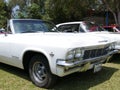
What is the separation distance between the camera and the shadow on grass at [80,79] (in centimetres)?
529

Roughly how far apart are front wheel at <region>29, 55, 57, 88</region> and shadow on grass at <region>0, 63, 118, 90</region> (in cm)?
27

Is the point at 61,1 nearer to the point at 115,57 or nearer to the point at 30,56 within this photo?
the point at 115,57

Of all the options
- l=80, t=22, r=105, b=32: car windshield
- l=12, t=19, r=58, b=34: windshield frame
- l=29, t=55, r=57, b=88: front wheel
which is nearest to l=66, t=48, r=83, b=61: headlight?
l=29, t=55, r=57, b=88: front wheel

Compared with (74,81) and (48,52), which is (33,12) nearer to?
(74,81)

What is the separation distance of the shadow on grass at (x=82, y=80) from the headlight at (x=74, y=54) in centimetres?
91

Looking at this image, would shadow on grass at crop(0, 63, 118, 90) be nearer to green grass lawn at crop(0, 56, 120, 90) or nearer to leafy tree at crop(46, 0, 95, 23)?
green grass lawn at crop(0, 56, 120, 90)

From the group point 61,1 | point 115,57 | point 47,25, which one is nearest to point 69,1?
point 61,1

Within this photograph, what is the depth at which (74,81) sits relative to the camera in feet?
18.7

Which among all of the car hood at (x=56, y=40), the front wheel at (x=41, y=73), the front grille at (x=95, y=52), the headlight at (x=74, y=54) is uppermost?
the car hood at (x=56, y=40)

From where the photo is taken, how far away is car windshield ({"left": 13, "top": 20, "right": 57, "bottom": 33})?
624 cm

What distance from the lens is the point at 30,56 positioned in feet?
17.9

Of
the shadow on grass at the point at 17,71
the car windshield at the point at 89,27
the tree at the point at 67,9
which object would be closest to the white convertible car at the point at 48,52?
the shadow on grass at the point at 17,71

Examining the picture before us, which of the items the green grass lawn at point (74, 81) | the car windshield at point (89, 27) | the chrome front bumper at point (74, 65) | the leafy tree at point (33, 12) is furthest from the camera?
the leafy tree at point (33, 12)

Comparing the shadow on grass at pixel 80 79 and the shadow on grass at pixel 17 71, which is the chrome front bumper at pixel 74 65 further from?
the shadow on grass at pixel 17 71
